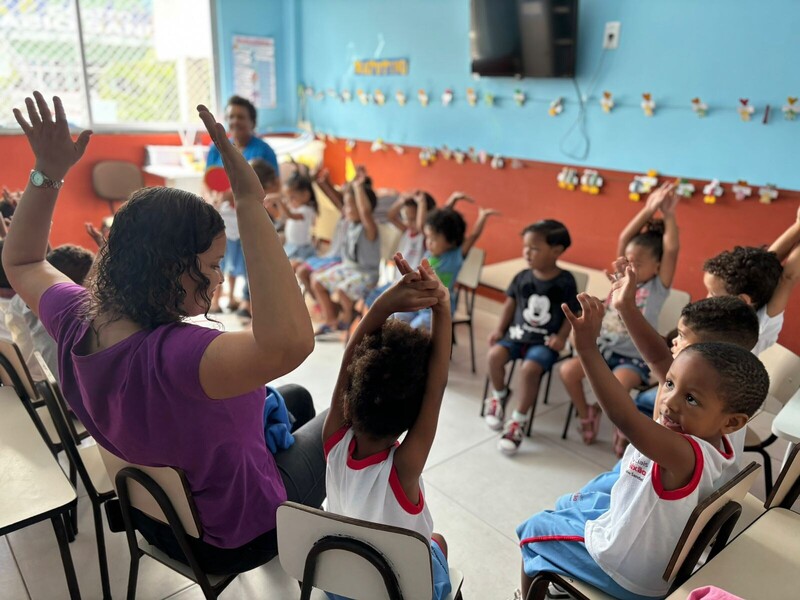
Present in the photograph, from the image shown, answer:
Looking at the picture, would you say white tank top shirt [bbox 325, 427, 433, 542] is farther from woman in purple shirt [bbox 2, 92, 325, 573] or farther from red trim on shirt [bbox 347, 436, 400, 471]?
woman in purple shirt [bbox 2, 92, 325, 573]

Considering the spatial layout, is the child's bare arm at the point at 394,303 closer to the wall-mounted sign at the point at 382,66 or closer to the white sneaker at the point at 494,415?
the white sneaker at the point at 494,415

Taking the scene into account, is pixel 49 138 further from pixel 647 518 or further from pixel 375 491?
pixel 647 518

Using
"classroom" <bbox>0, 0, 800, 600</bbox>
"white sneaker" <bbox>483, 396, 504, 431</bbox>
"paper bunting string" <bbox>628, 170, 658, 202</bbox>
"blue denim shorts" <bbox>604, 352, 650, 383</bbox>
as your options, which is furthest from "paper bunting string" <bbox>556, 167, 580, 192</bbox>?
"white sneaker" <bbox>483, 396, 504, 431</bbox>

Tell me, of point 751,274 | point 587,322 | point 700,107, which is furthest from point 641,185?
point 587,322

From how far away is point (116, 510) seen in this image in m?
1.39

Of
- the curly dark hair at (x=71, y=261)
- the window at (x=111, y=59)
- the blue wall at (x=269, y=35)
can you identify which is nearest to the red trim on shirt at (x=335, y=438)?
the curly dark hair at (x=71, y=261)

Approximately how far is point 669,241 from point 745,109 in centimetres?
89

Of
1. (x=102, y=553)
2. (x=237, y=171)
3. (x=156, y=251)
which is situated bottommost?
(x=102, y=553)

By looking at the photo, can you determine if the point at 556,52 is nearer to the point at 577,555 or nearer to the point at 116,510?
the point at 577,555

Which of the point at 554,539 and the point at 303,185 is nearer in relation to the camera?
the point at 554,539

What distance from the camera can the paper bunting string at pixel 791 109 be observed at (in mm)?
2542

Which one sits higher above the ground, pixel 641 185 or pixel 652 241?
pixel 641 185

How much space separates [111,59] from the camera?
188 inches

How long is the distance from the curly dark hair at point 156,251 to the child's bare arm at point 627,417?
2.28 ft
